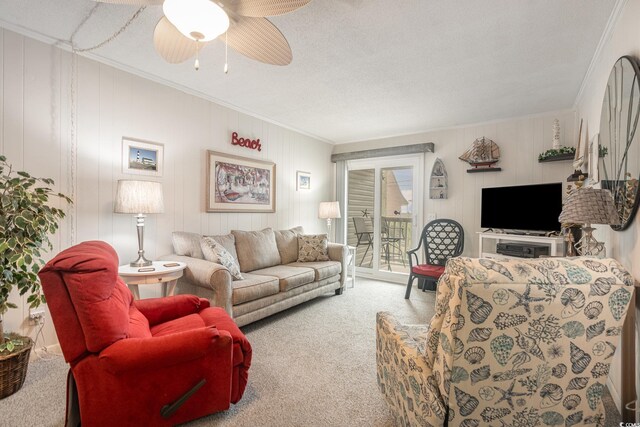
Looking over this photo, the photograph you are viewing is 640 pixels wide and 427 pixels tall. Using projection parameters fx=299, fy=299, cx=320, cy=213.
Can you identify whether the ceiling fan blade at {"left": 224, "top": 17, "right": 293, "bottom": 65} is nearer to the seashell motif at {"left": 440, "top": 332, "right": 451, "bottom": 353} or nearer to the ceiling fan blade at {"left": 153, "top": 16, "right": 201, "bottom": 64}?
the ceiling fan blade at {"left": 153, "top": 16, "right": 201, "bottom": 64}

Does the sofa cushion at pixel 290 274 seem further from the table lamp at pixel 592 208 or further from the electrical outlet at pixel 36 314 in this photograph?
the table lamp at pixel 592 208

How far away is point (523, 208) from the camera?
3.72 m

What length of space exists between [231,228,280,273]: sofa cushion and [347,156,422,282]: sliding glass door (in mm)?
2028

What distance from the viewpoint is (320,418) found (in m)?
1.73

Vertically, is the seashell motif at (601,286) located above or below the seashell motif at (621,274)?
below

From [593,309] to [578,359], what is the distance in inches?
7.9

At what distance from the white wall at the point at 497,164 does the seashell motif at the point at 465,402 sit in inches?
141

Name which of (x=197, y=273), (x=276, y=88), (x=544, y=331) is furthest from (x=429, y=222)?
(x=544, y=331)

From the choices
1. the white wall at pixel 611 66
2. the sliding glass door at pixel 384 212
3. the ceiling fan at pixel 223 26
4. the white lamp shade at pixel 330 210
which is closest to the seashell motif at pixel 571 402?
the white wall at pixel 611 66

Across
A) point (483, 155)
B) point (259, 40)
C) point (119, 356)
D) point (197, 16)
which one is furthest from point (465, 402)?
point (483, 155)

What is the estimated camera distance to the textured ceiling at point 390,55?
6.48 ft

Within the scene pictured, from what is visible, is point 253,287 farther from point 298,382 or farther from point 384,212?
point 384,212

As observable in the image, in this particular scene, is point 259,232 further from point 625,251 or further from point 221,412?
point 625,251

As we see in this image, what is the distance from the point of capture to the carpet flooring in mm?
1712
